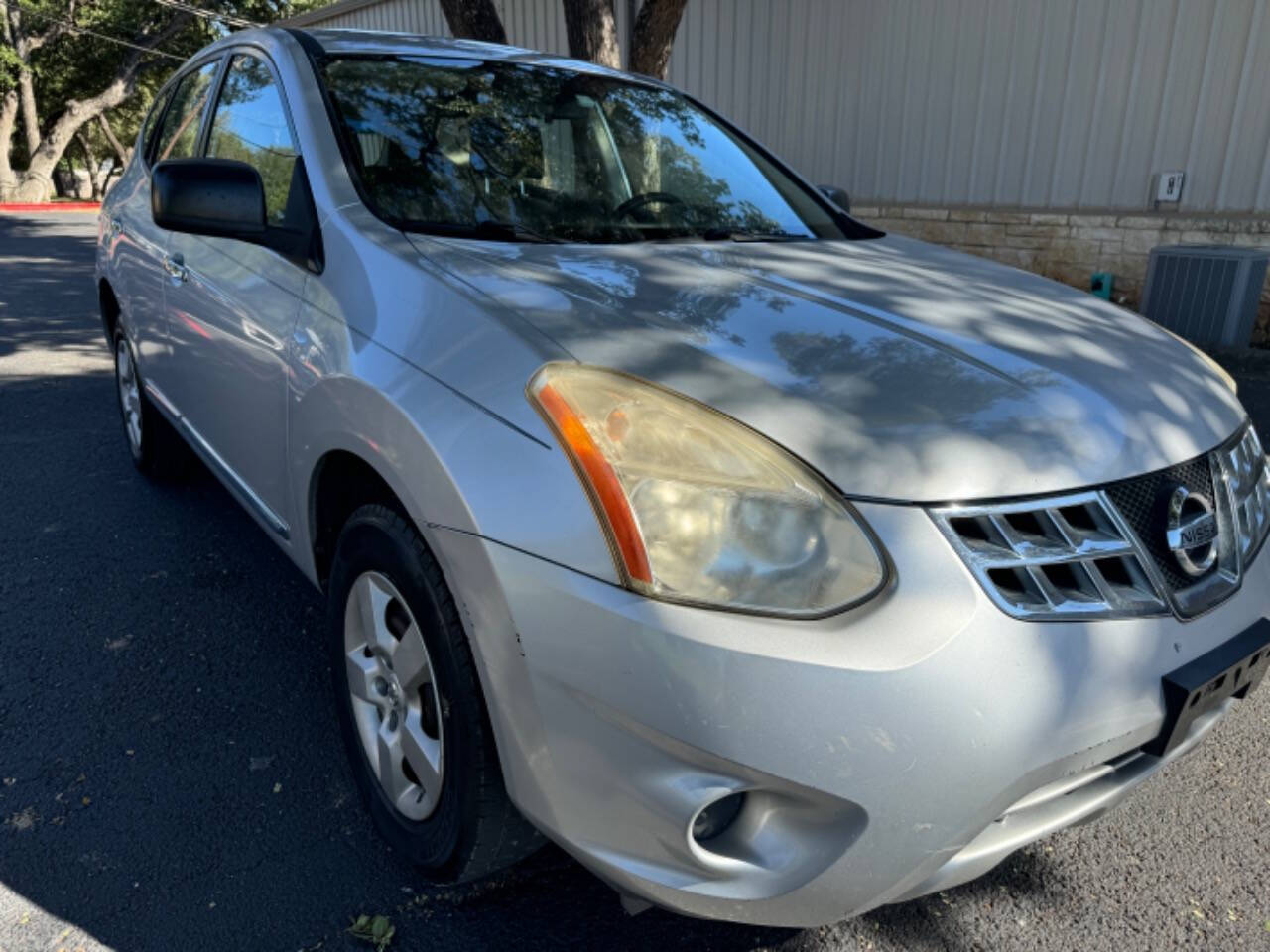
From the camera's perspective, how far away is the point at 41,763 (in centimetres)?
235

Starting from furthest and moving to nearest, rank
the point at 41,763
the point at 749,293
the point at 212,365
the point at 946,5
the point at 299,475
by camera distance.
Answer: the point at 946,5, the point at 212,365, the point at 41,763, the point at 299,475, the point at 749,293

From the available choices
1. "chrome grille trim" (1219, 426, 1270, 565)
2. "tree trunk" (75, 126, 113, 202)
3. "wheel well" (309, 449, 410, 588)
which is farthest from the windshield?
"tree trunk" (75, 126, 113, 202)

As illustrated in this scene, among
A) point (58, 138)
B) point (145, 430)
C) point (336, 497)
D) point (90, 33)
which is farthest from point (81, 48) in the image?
point (336, 497)

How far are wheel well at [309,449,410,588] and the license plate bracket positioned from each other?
1.35 m

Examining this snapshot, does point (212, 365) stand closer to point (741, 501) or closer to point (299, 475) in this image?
point (299, 475)

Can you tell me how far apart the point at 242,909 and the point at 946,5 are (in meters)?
8.84

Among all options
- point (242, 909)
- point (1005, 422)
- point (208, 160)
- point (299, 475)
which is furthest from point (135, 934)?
point (1005, 422)

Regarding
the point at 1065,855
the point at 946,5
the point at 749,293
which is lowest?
the point at 1065,855

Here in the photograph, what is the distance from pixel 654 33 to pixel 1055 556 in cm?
665

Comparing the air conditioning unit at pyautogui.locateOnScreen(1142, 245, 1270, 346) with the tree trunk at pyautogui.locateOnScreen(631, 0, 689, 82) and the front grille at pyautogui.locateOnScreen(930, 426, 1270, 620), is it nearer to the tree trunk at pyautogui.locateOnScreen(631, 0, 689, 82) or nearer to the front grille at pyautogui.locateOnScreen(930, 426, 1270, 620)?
the tree trunk at pyautogui.locateOnScreen(631, 0, 689, 82)

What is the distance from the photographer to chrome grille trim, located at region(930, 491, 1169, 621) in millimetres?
1405

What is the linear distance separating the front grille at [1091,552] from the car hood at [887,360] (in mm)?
34

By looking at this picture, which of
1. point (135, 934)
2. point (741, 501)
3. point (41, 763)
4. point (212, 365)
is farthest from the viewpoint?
point (212, 365)

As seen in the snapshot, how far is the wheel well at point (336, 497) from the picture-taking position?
6.30 feet
